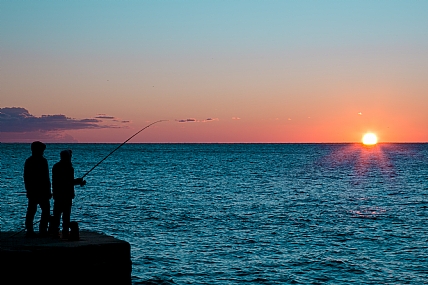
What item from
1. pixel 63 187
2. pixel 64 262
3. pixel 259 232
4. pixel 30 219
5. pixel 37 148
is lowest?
pixel 259 232

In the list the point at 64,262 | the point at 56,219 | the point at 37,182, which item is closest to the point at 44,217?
the point at 56,219

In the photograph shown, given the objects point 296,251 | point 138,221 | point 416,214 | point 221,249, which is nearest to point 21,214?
point 138,221

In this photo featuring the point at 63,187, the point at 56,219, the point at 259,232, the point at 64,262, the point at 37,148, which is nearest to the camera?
the point at 64,262

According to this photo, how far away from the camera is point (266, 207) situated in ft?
92.4

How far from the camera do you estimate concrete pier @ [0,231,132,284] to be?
8477mm

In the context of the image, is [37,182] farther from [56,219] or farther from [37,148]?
[56,219]

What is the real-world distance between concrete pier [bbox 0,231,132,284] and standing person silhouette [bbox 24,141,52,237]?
3.43 feet

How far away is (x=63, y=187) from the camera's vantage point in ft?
32.7

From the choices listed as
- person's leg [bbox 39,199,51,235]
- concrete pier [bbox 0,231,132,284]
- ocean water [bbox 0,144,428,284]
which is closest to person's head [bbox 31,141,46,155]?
person's leg [bbox 39,199,51,235]

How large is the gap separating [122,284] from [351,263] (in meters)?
8.32

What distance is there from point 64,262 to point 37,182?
6.72 feet

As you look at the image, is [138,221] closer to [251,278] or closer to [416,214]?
[251,278]

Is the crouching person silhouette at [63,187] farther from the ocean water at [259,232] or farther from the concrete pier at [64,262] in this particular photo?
the ocean water at [259,232]

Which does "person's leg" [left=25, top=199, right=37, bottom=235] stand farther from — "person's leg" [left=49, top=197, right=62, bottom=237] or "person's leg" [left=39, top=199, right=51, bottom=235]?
"person's leg" [left=49, top=197, right=62, bottom=237]
